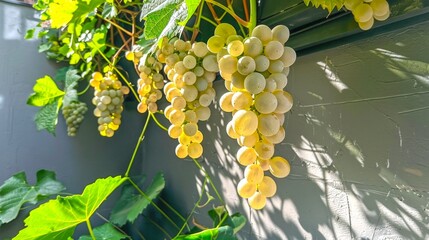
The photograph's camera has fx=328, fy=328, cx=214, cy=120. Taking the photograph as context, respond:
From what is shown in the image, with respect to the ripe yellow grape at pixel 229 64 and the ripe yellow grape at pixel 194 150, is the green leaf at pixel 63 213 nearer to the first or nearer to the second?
the ripe yellow grape at pixel 194 150

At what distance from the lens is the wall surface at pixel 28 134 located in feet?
4.57

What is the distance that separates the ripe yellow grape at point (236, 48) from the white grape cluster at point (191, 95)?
12 centimetres

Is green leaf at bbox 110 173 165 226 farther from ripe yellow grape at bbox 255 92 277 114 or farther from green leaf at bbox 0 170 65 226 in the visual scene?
ripe yellow grape at bbox 255 92 277 114

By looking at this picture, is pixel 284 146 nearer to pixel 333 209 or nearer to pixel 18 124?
pixel 333 209

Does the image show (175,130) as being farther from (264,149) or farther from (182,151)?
(264,149)

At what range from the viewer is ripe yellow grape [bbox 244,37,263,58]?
0.39 metres

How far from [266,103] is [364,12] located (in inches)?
7.1

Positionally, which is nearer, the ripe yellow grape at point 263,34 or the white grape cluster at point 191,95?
the ripe yellow grape at point 263,34

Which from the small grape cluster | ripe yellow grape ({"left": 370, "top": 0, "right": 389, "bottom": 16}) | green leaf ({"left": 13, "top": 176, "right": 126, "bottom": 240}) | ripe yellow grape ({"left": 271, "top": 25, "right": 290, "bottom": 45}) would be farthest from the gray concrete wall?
the small grape cluster

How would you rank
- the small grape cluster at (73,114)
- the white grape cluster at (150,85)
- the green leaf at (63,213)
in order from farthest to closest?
the small grape cluster at (73,114)
the white grape cluster at (150,85)
the green leaf at (63,213)

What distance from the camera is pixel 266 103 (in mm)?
376

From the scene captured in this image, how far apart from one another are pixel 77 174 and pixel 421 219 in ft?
4.48

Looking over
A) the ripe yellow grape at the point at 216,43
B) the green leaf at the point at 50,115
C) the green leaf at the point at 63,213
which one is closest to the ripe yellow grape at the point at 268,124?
the ripe yellow grape at the point at 216,43

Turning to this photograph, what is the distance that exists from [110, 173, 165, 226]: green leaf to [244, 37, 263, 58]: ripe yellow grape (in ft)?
2.62
